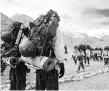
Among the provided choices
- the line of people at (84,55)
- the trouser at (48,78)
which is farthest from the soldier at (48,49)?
the line of people at (84,55)

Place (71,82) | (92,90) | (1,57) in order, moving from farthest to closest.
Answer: (71,82), (92,90), (1,57)

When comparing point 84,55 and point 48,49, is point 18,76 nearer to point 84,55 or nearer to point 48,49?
point 48,49

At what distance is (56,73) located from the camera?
4.38m

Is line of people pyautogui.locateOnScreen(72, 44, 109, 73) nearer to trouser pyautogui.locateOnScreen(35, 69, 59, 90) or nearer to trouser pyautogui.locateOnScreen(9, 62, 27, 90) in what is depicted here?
trouser pyautogui.locateOnScreen(9, 62, 27, 90)

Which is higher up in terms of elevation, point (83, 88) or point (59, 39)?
point (59, 39)

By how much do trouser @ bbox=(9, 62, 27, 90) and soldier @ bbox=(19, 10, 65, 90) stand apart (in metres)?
Result: 0.73

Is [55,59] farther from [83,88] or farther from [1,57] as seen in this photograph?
[83,88]

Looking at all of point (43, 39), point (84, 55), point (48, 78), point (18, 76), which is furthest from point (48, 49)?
point (84, 55)

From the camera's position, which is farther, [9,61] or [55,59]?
[9,61]

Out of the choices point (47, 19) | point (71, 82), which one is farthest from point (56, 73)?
point (71, 82)

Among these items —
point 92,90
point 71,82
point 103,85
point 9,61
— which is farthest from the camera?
point 71,82

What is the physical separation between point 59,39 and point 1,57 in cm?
179

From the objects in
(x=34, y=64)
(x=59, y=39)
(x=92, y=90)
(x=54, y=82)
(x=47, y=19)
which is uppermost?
(x=47, y=19)

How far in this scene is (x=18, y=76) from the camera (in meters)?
5.14
